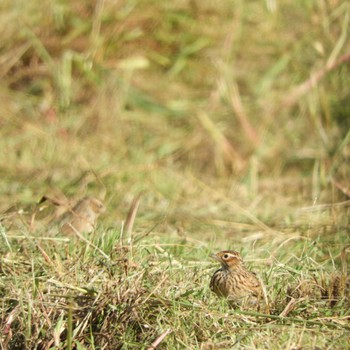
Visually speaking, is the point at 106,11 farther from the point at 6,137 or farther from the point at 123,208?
the point at 123,208

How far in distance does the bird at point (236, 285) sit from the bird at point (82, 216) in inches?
28.7

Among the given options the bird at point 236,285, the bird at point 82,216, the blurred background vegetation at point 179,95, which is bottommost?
the blurred background vegetation at point 179,95

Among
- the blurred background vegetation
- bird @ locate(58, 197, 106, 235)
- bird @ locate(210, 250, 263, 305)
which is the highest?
bird @ locate(210, 250, 263, 305)

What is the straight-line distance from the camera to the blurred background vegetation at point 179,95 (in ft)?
21.1

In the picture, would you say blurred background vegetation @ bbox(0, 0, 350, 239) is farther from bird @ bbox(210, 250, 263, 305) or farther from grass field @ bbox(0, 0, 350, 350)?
bird @ bbox(210, 250, 263, 305)

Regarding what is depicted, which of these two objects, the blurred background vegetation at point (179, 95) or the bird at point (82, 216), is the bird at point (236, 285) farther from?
the blurred background vegetation at point (179, 95)

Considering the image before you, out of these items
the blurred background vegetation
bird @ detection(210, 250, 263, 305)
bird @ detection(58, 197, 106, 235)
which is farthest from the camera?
the blurred background vegetation

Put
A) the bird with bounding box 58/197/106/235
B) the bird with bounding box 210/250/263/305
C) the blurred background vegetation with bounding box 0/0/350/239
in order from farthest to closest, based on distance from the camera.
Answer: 1. the blurred background vegetation with bounding box 0/0/350/239
2. the bird with bounding box 58/197/106/235
3. the bird with bounding box 210/250/263/305

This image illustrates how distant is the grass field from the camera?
3.84 m

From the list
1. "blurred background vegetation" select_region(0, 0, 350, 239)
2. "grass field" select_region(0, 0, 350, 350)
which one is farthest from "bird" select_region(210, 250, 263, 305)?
"blurred background vegetation" select_region(0, 0, 350, 239)

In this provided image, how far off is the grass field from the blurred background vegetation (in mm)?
13

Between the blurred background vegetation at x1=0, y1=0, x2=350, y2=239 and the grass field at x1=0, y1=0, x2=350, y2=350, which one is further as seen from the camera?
the blurred background vegetation at x1=0, y1=0, x2=350, y2=239

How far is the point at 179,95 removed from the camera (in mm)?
7301

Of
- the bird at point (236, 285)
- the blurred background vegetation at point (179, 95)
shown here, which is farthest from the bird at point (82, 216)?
the blurred background vegetation at point (179, 95)
